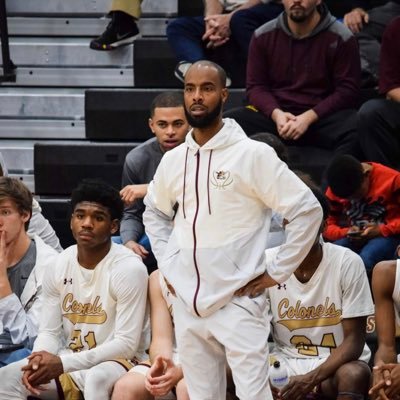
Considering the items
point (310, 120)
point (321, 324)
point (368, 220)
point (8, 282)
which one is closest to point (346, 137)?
point (310, 120)

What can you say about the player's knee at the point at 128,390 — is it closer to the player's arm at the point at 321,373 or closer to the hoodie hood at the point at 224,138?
the player's arm at the point at 321,373

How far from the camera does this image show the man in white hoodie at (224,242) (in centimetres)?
439

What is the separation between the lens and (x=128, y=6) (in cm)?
741

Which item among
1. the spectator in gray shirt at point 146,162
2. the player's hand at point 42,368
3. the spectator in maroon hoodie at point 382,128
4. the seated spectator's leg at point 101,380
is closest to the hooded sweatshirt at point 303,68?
the spectator in maroon hoodie at point 382,128

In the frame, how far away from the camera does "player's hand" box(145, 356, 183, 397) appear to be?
492 centimetres

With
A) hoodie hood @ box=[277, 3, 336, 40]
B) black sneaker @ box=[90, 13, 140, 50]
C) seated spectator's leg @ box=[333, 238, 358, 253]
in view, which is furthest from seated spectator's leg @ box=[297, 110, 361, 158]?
black sneaker @ box=[90, 13, 140, 50]

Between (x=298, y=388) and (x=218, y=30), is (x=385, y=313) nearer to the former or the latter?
(x=298, y=388)

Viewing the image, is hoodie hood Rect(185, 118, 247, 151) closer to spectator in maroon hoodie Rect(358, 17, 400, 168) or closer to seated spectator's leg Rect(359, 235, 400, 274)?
seated spectator's leg Rect(359, 235, 400, 274)

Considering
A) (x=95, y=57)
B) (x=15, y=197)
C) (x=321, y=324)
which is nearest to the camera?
(x=321, y=324)

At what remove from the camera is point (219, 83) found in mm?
4535

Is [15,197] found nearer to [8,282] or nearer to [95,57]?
[8,282]

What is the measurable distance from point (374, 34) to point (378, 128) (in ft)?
3.43

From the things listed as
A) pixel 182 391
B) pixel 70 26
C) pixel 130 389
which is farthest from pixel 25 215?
pixel 70 26

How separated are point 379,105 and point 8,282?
2.20 meters
